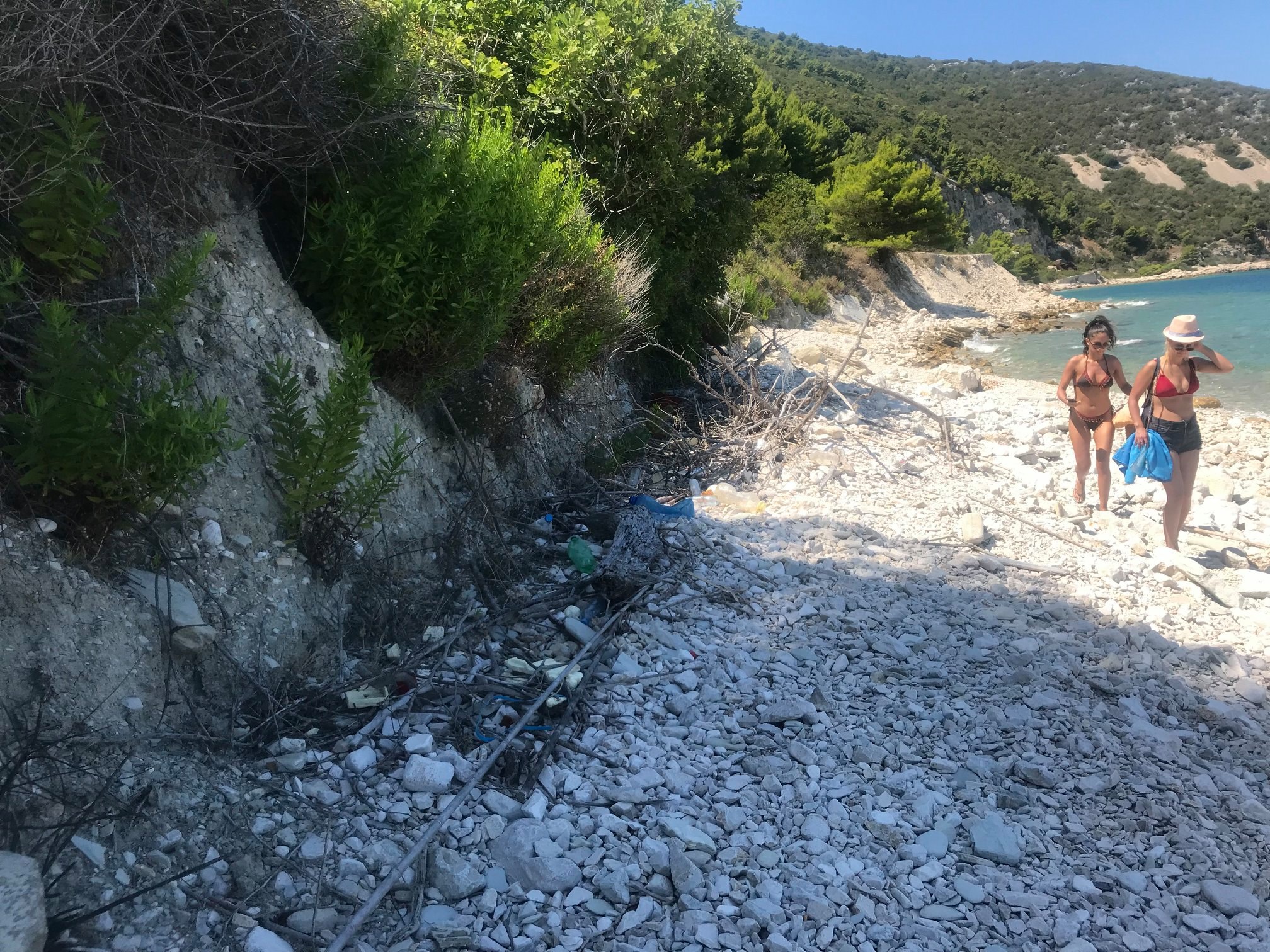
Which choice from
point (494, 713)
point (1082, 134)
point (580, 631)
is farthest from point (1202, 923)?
point (1082, 134)

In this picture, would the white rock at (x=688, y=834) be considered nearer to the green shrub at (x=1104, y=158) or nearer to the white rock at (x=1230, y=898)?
the white rock at (x=1230, y=898)

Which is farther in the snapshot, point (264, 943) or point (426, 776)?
point (426, 776)

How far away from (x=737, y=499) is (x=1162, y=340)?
21382mm

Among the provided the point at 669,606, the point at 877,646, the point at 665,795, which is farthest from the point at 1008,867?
the point at 669,606

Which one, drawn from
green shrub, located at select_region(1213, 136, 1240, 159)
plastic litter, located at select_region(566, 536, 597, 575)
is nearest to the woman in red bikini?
plastic litter, located at select_region(566, 536, 597, 575)

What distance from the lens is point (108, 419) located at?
2.75 m

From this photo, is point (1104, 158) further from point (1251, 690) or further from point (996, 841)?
point (996, 841)

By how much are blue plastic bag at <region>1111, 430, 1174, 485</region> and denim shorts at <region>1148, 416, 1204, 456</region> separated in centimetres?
6

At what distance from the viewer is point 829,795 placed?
354cm

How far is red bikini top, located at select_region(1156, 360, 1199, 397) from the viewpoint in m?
6.53

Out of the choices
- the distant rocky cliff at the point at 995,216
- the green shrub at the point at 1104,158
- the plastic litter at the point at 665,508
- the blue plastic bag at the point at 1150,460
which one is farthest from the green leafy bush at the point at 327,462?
the green shrub at the point at 1104,158

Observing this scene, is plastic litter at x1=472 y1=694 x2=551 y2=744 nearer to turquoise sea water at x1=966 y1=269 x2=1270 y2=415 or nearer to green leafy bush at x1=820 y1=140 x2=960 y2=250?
turquoise sea water at x1=966 y1=269 x2=1270 y2=415

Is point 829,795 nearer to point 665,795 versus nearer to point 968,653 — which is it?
point 665,795

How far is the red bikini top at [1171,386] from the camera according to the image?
257 inches
